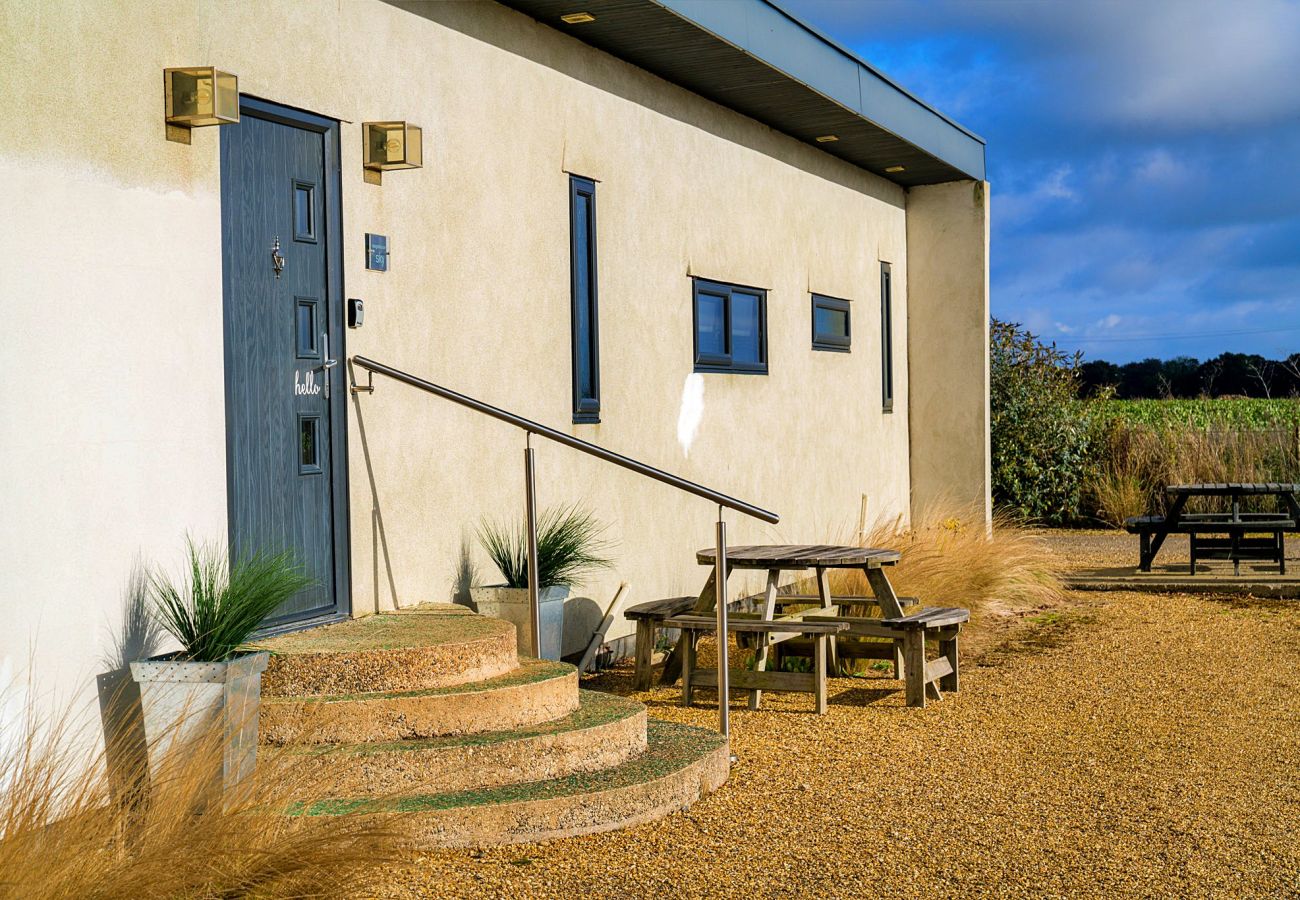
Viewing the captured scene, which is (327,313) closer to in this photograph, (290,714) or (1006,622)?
(290,714)

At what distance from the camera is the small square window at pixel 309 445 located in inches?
235

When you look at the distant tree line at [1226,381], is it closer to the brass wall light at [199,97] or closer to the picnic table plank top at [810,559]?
the picnic table plank top at [810,559]

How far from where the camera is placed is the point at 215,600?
4.83 m

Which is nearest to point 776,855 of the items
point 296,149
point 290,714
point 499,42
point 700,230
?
point 290,714

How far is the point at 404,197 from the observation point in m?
6.65

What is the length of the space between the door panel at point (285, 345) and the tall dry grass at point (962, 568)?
4.44 meters

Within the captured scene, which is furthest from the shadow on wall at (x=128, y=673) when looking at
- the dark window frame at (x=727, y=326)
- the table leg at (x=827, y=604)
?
the dark window frame at (x=727, y=326)

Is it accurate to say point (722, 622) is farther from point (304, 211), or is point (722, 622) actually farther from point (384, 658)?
point (304, 211)

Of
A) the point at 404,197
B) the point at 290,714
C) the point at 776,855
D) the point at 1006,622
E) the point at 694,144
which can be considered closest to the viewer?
the point at 776,855

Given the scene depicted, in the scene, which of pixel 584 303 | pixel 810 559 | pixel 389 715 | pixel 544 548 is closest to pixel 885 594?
pixel 810 559

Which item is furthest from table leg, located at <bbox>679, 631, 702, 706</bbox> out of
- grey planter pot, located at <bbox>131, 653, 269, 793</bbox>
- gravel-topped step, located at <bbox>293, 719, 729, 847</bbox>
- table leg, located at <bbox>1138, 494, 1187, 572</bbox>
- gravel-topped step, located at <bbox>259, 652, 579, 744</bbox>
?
table leg, located at <bbox>1138, 494, 1187, 572</bbox>

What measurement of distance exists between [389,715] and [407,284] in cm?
245

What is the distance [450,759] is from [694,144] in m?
5.82

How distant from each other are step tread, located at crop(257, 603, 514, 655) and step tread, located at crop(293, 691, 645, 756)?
16.6 inches
